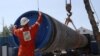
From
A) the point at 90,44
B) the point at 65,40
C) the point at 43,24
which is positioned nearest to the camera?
the point at 43,24

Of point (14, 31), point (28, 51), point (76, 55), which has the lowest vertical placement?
point (76, 55)

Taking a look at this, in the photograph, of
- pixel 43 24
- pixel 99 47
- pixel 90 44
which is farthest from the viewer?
pixel 90 44

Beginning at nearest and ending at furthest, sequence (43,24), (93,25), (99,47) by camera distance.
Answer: (43,24) → (99,47) → (93,25)

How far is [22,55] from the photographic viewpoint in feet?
21.8

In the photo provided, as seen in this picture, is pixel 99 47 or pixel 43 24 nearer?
pixel 43 24

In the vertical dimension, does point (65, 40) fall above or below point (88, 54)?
above

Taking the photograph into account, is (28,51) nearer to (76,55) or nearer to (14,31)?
(14,31)

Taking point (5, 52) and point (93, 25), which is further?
point (93, 25)

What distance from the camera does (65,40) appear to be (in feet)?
27.9

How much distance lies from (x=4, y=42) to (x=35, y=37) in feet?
7.27

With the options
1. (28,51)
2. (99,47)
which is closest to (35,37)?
(28,51)

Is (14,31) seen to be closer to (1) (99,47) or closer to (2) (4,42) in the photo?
(2) (4,42)

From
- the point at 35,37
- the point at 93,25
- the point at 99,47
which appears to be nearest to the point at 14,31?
the point at 35,37

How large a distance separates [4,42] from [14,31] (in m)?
2.00
